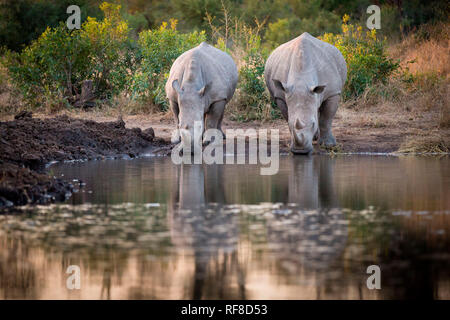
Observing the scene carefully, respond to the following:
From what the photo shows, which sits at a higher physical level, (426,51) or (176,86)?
(426,51)

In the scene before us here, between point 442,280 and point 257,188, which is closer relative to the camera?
point 442,280

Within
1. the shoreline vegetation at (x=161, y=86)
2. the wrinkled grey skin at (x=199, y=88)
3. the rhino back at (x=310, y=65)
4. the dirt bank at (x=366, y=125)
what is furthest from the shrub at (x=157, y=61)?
the rhino back at (x=310, y=65)

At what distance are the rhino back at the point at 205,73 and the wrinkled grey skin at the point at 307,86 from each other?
805 millimetres

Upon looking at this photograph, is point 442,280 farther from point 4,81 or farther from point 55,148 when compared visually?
point 4,81

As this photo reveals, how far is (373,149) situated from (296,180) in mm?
4025

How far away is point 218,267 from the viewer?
5.05m

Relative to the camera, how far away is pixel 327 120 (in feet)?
41.6

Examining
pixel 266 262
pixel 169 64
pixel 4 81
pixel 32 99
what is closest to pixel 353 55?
pixel 169 64

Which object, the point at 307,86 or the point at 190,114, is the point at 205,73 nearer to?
the point at 190,114

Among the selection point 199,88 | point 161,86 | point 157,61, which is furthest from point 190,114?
point 157,61

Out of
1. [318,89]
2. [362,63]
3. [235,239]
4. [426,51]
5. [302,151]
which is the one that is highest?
[426,51]

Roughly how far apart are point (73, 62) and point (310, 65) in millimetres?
6926

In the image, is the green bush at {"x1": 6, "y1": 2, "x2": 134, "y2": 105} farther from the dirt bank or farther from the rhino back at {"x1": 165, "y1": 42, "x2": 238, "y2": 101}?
the rhino back at {"x1": 165, "y1": 42, "x2": 238, "y2": 101}

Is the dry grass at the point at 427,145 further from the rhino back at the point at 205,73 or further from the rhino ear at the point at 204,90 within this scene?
the rhino ear at the point at 204,90
